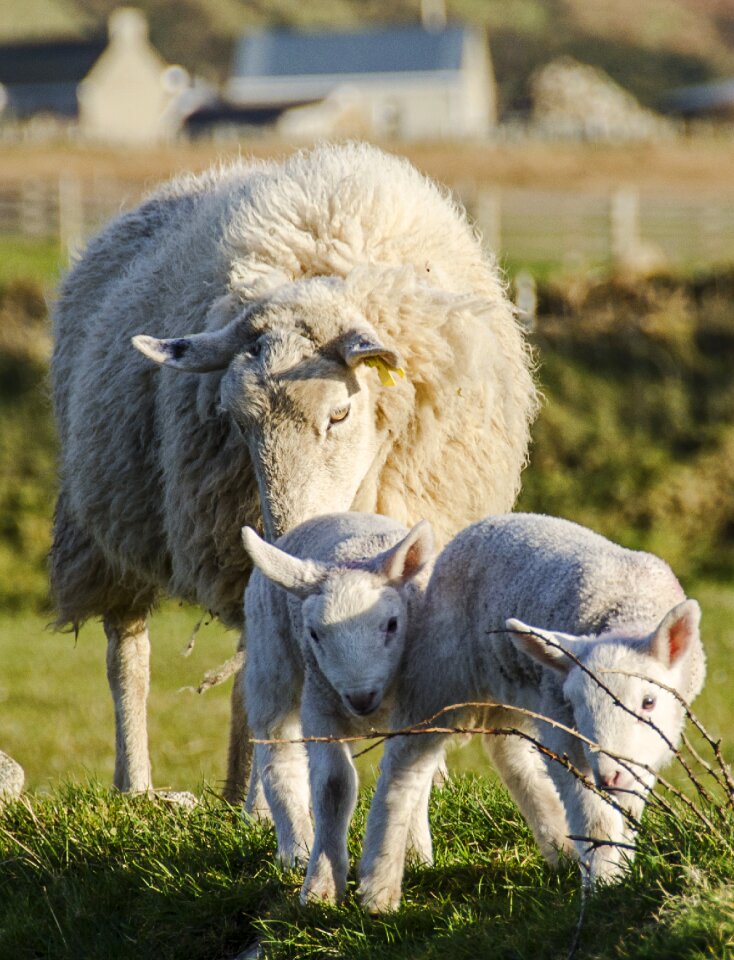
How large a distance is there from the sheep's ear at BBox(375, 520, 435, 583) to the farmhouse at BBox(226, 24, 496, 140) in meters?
58.9

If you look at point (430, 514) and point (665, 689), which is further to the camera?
point (430, 514)

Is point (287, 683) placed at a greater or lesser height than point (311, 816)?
greater

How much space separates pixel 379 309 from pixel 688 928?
228 centimetres

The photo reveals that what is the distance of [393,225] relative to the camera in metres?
4.74

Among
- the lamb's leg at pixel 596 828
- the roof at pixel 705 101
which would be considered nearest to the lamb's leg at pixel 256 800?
the lamb's leg at pixel 596 828

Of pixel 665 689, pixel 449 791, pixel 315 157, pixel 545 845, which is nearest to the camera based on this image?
pixel 665 689

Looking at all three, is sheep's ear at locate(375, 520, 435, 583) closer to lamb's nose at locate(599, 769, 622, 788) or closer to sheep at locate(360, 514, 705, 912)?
sheep at locate(360, 514, 705, 912)

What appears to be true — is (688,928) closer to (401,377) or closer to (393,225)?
(401,377)

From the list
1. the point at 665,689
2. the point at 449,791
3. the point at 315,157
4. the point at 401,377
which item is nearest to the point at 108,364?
the point at 315,157

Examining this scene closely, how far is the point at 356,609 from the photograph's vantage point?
293 cm

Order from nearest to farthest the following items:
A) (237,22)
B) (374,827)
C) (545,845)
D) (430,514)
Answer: (374,827)
(545,845)
(430,514)
(237,22)

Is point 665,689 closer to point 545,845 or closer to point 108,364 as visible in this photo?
point 545,845

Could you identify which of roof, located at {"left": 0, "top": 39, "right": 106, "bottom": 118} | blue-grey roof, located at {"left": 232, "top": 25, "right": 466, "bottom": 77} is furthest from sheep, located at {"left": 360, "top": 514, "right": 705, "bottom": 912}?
roof, located at {"left": 0, "top": 39, "right": 106, "bottom": 118}

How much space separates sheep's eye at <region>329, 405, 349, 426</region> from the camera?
4105mm
